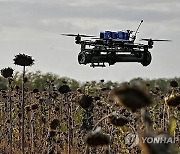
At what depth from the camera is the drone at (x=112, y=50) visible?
6387 millimetres

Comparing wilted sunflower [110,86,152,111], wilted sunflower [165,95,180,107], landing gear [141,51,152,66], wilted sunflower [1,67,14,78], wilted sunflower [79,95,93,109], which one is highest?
landing gear [141,51,152,66]

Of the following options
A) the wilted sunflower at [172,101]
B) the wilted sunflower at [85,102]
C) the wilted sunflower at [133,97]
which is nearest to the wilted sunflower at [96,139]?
the wilted sunflower at [133,97]

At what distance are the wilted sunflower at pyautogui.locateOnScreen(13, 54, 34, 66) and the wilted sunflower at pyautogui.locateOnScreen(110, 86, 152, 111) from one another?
4994 mm

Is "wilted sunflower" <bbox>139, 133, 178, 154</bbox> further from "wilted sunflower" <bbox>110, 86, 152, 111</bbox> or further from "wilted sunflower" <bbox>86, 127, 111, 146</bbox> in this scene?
"wilted sunflower" <bbox>86, 127, 111, 146</bbox>

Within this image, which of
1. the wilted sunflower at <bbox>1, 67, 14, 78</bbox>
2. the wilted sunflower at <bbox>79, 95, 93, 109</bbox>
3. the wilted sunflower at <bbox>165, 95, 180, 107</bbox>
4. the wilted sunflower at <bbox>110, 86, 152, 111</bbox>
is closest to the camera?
the wilted sunflower at <bbox>110, 86, 152, 111</bbox>

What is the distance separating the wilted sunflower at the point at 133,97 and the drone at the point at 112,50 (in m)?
4.80

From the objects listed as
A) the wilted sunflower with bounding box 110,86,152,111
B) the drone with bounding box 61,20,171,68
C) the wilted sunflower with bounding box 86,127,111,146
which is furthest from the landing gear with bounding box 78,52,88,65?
the wilted sunflower with bounding box 110,86,152,111

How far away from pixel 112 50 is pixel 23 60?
99cm

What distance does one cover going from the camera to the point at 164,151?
3.98 feet

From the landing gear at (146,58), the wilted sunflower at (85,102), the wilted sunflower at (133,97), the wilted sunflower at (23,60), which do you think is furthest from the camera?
the landing gear at (146,58)

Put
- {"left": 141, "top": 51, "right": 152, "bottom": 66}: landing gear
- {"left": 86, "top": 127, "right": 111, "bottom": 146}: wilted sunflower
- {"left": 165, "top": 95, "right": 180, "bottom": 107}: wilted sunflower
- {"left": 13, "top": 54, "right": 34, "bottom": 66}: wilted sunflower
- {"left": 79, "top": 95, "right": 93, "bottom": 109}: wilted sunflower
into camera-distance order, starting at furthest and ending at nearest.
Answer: {"left": 141, "top": 51, "right": 152, "bottom": 66}: landing gear
{"left": 13, "top": 54, "right": 34, "bottom": 66}: wilted sunflower
{"left": 79, "top": 95, "right": 93, "bottom": 109}: wilted sunflower
{"left": 165, "top": 95, "right": 180, "bottom": 107}: wilted sunflower
{"left": 86, "top": 127, "right": 111, "bottom": 146}: wilted sunflower

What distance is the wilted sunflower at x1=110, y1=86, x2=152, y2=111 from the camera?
4.35ft

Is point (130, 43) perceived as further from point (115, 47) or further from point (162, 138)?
point (162, 138)

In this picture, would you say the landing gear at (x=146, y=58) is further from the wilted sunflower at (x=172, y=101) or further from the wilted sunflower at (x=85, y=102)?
the wilted sunflower at (x=172, y=101)
